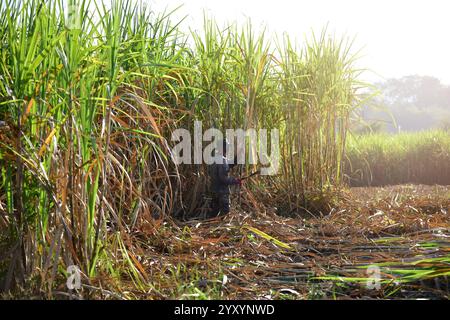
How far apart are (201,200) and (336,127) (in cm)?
120

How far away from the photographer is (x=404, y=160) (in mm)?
8109

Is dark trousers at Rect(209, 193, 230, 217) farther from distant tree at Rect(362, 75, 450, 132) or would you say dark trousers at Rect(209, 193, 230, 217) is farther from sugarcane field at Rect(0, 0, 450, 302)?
distant tree at Rect(362, 75, 450, 132)

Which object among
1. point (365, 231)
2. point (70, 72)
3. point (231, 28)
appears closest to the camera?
point (70, 72)

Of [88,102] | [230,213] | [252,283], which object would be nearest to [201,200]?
[230,213]

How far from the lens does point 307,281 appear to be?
239 cm

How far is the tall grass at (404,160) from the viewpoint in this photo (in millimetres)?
7871

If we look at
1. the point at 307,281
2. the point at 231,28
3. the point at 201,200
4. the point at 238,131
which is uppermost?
the point at 231,28

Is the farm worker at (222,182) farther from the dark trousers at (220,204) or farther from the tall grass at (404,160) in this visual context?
the tall grass at (404,160)

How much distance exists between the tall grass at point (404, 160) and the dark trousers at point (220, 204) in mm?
4511

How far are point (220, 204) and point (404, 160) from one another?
5.24 meters

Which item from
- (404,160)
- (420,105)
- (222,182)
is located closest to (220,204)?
(222,182)

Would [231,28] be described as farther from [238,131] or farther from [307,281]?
[307,281]

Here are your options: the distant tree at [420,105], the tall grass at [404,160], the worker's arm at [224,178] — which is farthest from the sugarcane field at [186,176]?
the distant tree at [420,105]

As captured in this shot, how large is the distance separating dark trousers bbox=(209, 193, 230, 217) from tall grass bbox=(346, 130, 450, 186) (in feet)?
14.8
